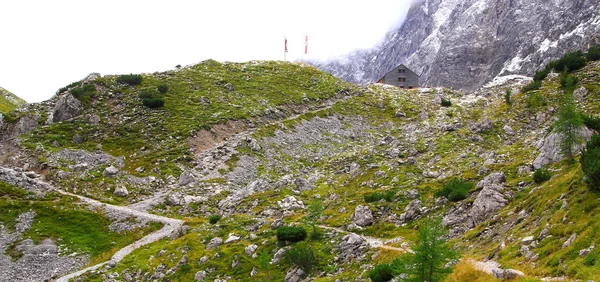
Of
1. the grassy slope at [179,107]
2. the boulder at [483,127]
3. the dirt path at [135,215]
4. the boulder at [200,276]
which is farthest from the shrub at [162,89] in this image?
the boulder at [200,276]

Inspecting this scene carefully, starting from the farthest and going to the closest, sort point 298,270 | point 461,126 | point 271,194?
point 461,126
point 271,194
point 298,270

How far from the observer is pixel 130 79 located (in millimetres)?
82875

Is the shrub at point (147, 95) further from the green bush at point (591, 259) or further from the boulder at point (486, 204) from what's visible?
the green bush at point (591, 259)

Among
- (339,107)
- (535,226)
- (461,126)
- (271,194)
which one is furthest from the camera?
(339,107)

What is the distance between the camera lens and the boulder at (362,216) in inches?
1307

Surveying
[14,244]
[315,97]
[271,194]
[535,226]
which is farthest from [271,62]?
[535,226]

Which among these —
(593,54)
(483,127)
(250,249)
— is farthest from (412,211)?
(593,54)

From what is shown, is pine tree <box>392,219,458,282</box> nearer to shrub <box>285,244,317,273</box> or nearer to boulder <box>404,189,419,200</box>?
shrub <box>285,244,317,273</box>

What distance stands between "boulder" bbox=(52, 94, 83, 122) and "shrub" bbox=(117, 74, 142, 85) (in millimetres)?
13749

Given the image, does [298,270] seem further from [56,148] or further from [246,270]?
[56,148]

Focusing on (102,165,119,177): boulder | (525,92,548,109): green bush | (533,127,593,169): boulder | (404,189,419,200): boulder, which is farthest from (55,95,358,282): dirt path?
(525,92,548,109): green bush

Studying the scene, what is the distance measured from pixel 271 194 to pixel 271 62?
74.5m

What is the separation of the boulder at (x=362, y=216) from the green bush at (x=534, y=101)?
37.0m

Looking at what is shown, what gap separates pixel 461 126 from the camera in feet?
206
